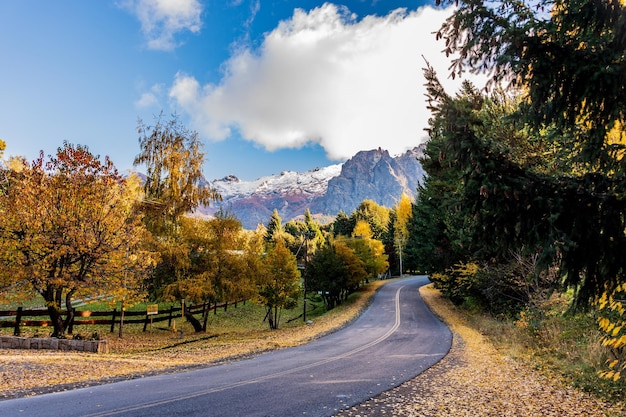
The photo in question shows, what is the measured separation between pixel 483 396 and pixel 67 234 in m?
16.5

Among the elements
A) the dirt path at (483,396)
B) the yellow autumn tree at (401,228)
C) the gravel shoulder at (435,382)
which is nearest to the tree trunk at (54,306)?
the gravel shoulder at (435,382)

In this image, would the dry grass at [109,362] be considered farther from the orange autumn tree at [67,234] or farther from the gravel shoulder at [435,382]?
the orange autumn tree at [67,234]

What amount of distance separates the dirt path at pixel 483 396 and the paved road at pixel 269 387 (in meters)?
0.54

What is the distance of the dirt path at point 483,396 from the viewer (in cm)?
776

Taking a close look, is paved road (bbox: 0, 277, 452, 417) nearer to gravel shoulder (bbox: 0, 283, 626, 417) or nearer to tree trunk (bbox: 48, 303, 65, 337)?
gravel shoulder (bbox: 0, 283, 626, 417)

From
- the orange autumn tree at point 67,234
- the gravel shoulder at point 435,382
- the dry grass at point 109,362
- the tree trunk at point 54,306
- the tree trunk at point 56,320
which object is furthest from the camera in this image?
the tree trunk at point 56,320

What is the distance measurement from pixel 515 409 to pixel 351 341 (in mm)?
10961

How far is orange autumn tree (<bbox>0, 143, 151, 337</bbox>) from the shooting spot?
610 inches

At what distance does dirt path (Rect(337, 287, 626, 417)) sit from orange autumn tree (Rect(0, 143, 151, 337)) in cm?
1307

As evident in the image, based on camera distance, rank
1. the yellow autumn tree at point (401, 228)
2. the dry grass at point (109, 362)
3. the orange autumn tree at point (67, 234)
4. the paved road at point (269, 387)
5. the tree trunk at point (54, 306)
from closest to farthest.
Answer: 1. the paved road at point (269, 387)
2. the dry grass at point (109, 362)
3. the orange autumn tree at point (67, 234)
4. the tree trunk at point (54, 306)
5. the yellow autumn tree at point (401, 228)

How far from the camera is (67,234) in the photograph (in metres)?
16.2

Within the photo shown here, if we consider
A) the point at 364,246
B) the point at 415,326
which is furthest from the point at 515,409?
the point at 364,246

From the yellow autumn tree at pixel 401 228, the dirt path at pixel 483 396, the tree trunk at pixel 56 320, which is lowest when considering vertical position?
the dirt path at pixel 483 396

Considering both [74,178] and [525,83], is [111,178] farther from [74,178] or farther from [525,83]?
[525,83]
